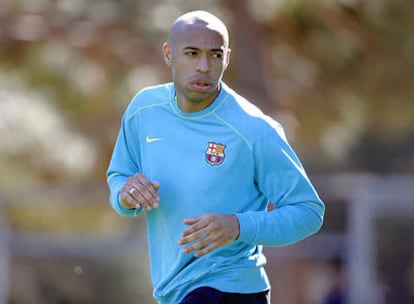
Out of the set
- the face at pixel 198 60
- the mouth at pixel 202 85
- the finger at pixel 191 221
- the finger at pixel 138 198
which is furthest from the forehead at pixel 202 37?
the finger at pixel 191 221

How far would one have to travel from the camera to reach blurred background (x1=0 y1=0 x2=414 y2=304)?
1270 cm

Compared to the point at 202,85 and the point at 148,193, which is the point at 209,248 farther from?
the point at 202,85

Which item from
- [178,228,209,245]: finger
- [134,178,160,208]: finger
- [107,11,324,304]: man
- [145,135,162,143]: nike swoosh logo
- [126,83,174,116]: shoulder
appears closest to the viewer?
[178,228,209,245]: finger

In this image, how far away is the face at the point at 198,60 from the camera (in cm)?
445

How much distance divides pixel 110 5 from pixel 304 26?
8.95 ft

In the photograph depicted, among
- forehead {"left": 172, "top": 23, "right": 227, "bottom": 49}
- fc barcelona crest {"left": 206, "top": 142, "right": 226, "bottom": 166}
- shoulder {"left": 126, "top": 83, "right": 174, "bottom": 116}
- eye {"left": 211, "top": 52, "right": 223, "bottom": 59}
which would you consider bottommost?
fc barcelona crest {"left": 206, "top": 142, "right": 226, "bottom": 166}

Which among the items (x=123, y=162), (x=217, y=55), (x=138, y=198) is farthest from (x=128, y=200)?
(x=217, y=55)

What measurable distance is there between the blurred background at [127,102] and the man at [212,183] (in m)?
7.54

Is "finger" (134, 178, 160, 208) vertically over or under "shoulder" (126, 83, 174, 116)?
under

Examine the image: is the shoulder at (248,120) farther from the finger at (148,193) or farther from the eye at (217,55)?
the finger at (148,193)

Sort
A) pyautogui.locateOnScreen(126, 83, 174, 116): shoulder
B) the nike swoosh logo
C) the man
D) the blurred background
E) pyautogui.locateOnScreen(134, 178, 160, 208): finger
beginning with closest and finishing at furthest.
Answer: pyautogui.locateOnScreen(134, 178, 160, 208): finger → the man → the nike swoosh logo → pyautogui.locateOnScreen(126, 83, 174, 116): shoulder → the blurred background

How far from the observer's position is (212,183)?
14.7ft

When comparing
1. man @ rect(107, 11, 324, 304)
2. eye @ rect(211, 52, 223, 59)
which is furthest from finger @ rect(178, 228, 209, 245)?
eye @ rect(211, 52, 223, 59)

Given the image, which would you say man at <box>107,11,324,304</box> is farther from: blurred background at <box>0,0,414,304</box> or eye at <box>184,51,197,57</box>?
blurred background at <box>0,0,414,304</box>
